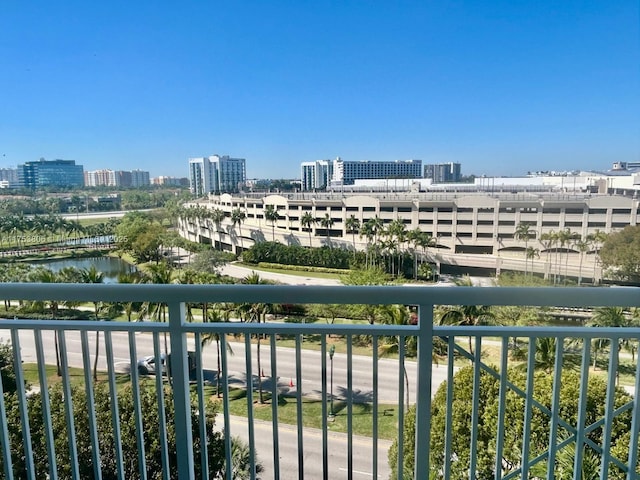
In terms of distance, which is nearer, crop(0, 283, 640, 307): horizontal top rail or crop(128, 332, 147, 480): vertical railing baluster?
crop(0, 283, 640, 307): horizontal top rail

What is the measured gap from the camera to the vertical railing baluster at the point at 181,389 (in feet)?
3.66

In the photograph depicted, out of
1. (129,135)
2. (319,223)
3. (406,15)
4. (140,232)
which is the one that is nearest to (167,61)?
(129,135)

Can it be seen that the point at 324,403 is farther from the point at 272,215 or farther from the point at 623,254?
the point at 272,215

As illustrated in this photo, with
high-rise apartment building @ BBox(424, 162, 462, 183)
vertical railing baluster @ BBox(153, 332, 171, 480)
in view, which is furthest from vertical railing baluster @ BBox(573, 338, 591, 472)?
high-rise apartment building @ BBox(424, 162, 462, 183)

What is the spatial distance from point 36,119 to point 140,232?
8224 mm

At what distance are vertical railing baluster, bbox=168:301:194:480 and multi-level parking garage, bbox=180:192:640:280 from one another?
27.2ft

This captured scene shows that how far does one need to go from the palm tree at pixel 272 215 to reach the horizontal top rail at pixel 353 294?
1700cm

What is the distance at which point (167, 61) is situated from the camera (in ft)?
60.8

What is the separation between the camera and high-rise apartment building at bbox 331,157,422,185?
2905 centimetres

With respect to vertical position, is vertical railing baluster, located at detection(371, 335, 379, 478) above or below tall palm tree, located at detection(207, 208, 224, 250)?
above

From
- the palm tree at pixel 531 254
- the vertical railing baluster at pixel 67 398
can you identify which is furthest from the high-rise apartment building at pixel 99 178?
the palm tree at pixel 531 254

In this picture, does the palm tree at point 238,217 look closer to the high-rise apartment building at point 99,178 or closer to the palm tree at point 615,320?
the high-rise apartment building at point 99,178

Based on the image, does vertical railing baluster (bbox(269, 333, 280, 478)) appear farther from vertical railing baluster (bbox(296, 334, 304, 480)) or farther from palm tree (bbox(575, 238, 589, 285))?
palm tree (bbox(575, 238, 589, 285))

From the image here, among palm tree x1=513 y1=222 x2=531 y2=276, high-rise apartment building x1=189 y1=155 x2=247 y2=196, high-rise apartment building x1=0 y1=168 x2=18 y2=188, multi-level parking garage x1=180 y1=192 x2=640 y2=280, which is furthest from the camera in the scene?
high-rise apartment building x1=189 y1=155 x2=247 y2=196
